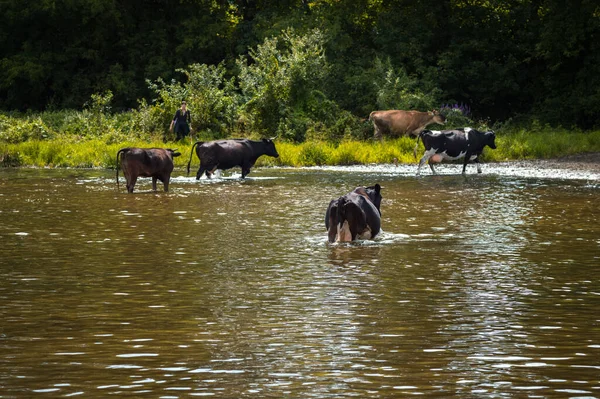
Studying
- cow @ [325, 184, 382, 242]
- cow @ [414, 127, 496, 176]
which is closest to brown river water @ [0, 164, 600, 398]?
cow @ [325, 184, 382, 242]

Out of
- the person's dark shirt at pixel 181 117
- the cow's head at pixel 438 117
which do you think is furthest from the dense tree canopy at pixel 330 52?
the person's dark shirt at pixel 181 117

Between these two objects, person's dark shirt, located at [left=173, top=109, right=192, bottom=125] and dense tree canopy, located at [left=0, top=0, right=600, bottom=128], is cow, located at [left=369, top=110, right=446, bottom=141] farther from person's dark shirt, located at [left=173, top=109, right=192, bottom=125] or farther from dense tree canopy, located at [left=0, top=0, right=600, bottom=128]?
person's dark shirt, located at [left=173, top=109, right=192, bottom=125]

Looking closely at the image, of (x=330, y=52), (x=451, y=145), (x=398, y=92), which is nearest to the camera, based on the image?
(x=451, y=145)

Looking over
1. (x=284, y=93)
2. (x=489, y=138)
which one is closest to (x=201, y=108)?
(x=284, y=93)

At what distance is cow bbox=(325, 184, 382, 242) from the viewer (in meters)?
14.6

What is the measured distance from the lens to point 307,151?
114 feet

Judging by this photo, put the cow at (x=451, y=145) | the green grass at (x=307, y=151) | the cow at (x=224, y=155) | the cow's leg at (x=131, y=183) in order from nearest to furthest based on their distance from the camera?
the cow's leg at (x=131, y=183)
the cow at (x=224, y=155)
the cow at (x=451, y=145)
the green grass at (x=307, y=151)

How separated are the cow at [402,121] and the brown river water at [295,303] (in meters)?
19.2

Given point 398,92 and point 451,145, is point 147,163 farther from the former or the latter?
point 398,92

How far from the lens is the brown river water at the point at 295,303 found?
23.8ft

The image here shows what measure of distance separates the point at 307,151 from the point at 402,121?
19.2 feet

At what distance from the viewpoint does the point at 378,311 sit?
9.64m

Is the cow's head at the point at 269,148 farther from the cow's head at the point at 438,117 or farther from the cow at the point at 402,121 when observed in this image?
the cow's head at the point at 438,117

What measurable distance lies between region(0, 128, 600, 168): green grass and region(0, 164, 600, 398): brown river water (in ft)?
46.8
